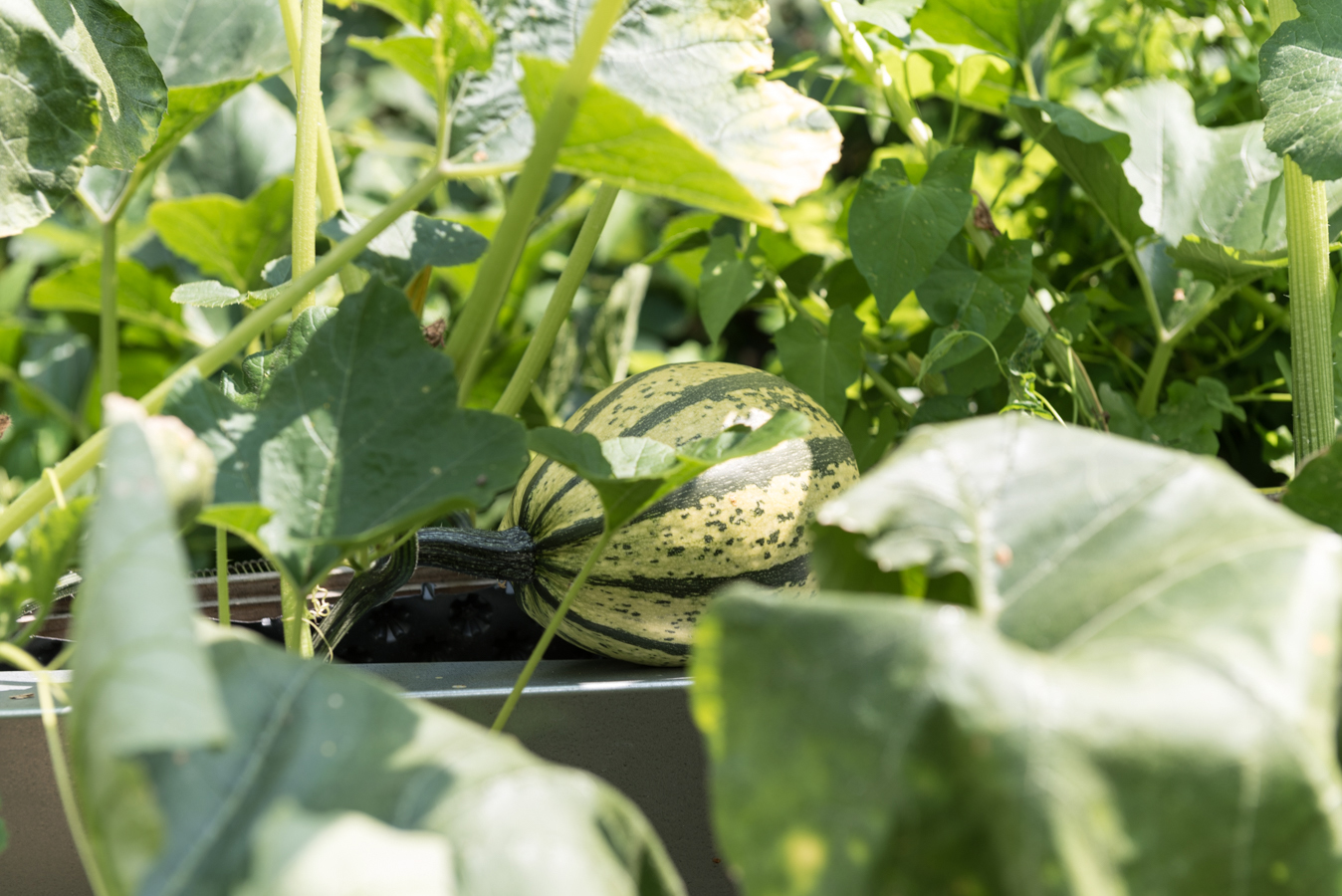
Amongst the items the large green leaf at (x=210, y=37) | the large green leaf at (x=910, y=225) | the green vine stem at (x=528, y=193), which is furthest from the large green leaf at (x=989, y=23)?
the large green leaf at (x=210, y=37)

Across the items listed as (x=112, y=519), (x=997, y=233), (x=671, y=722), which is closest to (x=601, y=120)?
(x=112, y=519)

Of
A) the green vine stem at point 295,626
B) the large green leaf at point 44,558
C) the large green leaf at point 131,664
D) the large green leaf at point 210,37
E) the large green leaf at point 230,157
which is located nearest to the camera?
the large green leaf at point 131,664

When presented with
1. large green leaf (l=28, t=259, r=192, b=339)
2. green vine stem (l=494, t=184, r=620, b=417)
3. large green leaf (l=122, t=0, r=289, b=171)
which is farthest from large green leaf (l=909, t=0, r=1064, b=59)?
large green leaf (l=28, t=259, r=192, b=339)

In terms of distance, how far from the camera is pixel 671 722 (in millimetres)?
570

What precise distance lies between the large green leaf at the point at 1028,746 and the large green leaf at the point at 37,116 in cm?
45

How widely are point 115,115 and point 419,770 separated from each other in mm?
464

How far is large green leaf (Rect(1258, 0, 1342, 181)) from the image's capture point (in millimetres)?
544

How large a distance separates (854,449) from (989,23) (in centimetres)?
34

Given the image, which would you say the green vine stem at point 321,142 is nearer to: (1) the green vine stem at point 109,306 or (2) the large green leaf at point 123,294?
(1) the green vine stem at point 109,306

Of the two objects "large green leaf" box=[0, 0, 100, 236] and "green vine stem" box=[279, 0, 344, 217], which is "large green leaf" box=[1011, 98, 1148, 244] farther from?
"large green leaf" box=[0, 0, 100, 236]

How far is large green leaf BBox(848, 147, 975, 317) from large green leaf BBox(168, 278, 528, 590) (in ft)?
1.02

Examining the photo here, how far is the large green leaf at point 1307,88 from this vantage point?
544 millimetres

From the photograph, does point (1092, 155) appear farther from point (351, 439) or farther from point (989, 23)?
point (351, 439)

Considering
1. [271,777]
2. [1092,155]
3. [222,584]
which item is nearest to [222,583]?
[222,584]
